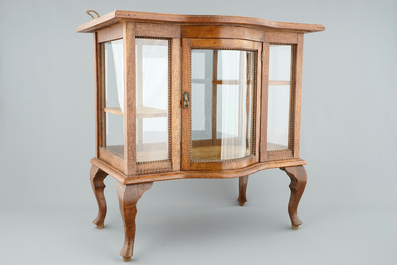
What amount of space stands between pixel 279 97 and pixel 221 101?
1.44 ft

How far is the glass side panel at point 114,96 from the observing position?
8.33 feet

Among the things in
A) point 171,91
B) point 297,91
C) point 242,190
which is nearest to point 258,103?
point 297,91

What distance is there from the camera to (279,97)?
9.29ft

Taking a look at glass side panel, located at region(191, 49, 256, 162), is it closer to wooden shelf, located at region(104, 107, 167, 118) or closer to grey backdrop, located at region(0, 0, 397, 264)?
wooden shelf, located at region(104, 107, 167, 118)

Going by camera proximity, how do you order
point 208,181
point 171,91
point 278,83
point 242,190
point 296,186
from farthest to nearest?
point 208,181
point 242,190
point 296,186
point 278,83
point 171,91

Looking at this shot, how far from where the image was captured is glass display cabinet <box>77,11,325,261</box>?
95.1 inches

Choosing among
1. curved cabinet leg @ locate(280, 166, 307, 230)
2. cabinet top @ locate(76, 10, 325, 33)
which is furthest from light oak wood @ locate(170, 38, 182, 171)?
curved cabinet leg @ locate(280, 166, 307, 230)

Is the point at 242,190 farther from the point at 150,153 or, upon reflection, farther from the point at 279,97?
the point at 150,153

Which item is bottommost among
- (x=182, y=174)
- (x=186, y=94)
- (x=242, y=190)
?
(x=242, y=190)

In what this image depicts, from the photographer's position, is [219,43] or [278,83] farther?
[278,83]

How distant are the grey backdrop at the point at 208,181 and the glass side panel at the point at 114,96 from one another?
63cm

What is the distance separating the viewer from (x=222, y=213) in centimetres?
341

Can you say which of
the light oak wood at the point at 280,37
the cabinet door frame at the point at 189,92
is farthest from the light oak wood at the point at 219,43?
the light oak wood at the point at 280,37

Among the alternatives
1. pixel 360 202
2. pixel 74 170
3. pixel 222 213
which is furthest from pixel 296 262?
pixel 74 170
